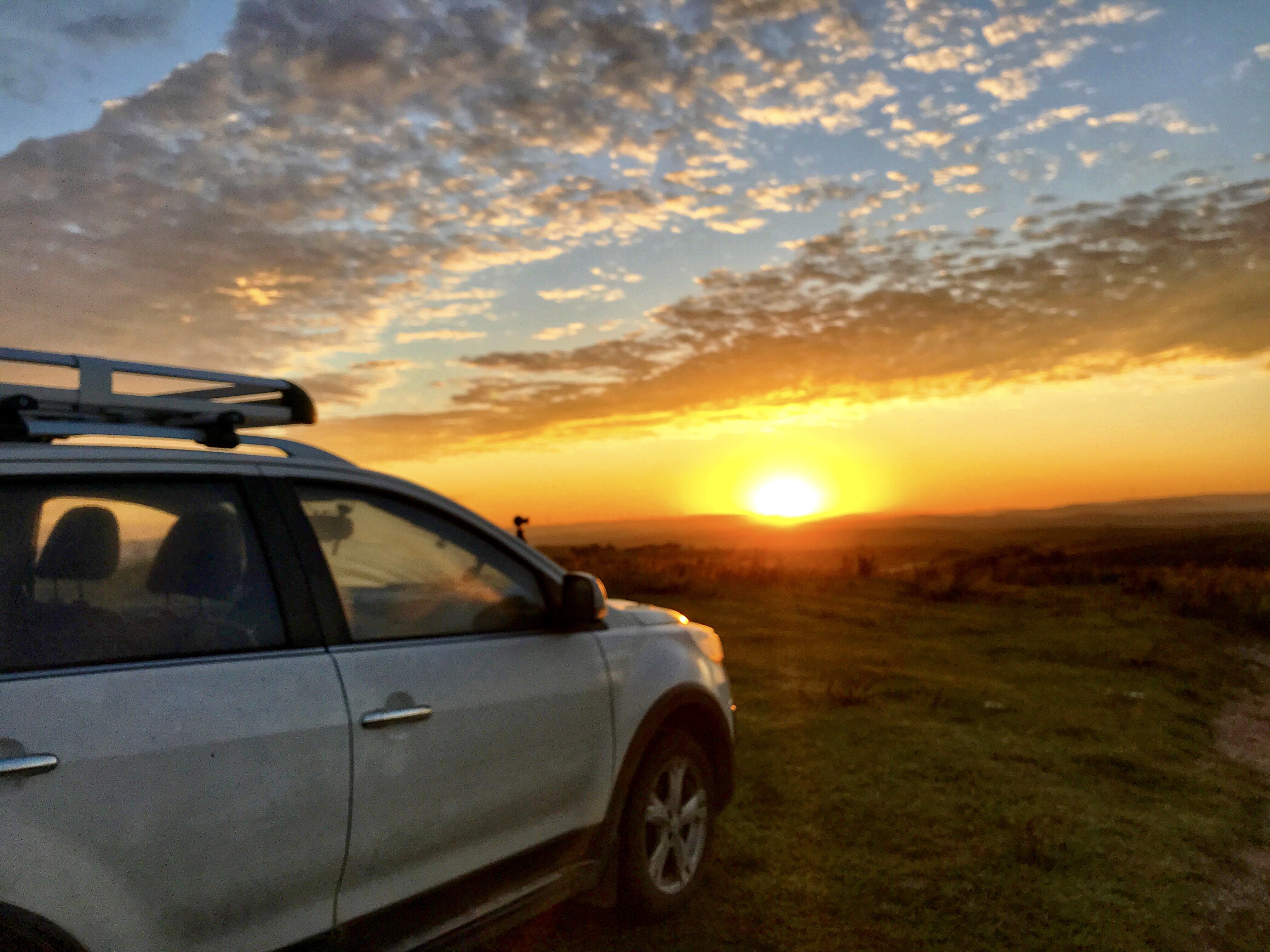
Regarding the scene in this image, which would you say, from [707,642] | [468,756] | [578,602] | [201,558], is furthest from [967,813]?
[201,558]

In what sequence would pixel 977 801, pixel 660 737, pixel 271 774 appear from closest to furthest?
pixel 271 774, pixel 660 737, pixel 977 801

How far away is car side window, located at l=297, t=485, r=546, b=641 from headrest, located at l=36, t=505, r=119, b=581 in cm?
56

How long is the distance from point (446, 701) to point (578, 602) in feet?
2.43

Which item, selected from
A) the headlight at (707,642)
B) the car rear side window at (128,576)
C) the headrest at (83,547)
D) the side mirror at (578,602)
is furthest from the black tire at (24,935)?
the headlight at (707,642)

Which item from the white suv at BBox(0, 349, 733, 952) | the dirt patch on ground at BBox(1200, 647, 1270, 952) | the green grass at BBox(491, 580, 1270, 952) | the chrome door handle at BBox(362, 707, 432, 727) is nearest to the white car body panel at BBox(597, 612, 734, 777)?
the white suv at BBox(0, 349, 733, 952)

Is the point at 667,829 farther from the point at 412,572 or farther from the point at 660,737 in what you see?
the point at 412,572

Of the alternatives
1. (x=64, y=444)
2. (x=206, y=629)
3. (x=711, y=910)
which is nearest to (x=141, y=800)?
(x=206, y=629)

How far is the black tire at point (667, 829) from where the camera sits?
416cm

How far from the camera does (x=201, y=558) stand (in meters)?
2.89

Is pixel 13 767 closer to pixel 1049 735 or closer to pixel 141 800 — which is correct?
pixel 141 800

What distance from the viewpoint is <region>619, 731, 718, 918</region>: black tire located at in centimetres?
416

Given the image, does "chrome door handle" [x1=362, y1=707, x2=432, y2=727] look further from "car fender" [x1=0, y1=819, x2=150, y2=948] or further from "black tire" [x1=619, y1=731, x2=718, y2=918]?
"black tire" [x1=619, y1=731, x2=718, y2=918]

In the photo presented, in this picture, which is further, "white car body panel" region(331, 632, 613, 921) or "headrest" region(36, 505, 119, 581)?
"white car body panel" region(331, 632, 613, 921)

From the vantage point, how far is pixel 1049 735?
805 cm
